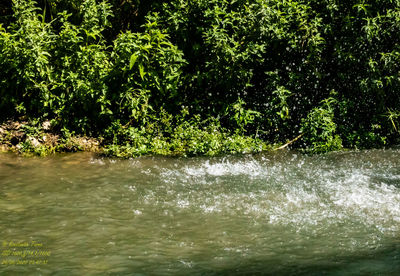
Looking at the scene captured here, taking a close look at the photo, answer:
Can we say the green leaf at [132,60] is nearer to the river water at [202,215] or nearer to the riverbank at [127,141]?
the riverbank at [127,141]

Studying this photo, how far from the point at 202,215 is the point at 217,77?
12.5 feet

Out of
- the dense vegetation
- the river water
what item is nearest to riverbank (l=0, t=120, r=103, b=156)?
the dense vegetation

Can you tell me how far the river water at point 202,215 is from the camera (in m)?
3.92

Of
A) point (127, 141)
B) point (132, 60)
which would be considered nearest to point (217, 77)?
point (132, 60)

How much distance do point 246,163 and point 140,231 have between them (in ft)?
9.32

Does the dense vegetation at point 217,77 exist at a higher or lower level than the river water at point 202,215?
higher

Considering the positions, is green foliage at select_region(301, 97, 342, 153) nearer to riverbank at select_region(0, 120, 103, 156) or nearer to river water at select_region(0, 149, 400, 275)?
river water at select_region(0, 149, 400, 275)

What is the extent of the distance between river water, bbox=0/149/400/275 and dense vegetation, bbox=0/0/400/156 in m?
0.78

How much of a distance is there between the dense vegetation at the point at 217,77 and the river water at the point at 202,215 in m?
0.78

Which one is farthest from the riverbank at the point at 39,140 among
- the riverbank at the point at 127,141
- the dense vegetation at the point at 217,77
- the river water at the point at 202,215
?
the river water at the point at 202,215

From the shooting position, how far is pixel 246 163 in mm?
6980

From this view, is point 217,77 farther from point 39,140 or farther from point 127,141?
point 39,140

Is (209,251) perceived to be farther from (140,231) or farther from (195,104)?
(195,104)

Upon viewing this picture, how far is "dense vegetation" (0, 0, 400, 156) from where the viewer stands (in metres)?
7.64
